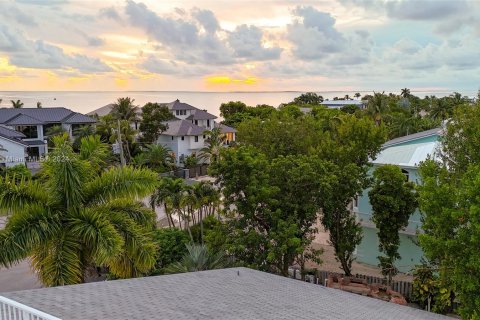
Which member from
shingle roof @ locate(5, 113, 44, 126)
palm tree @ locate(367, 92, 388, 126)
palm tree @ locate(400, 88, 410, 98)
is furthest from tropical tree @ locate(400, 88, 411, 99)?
shingle roof @ locate(5, 113, 44, 126)

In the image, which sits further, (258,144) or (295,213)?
(258,144)

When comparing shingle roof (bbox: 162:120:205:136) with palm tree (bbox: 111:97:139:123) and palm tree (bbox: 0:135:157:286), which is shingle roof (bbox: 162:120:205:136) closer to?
palm tree (bbox: 111:97:139:123)

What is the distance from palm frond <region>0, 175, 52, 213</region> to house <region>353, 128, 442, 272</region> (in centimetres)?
1608

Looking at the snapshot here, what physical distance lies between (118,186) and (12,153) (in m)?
37.2

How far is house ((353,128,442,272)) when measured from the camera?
2342cm

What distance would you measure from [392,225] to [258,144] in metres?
13.3

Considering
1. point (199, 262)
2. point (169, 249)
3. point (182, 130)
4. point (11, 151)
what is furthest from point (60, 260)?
point (182, 130)

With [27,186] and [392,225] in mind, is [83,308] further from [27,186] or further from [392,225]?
[392,225]

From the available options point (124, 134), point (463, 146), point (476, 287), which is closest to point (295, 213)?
point (463, 146)

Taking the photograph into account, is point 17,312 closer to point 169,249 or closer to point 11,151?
point 169,249

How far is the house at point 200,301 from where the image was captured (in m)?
7.04

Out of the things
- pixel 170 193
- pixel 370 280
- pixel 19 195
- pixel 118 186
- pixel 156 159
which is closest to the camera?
pixel 19 195

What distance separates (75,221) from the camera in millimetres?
12109

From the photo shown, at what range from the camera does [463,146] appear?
1445 centimetres
